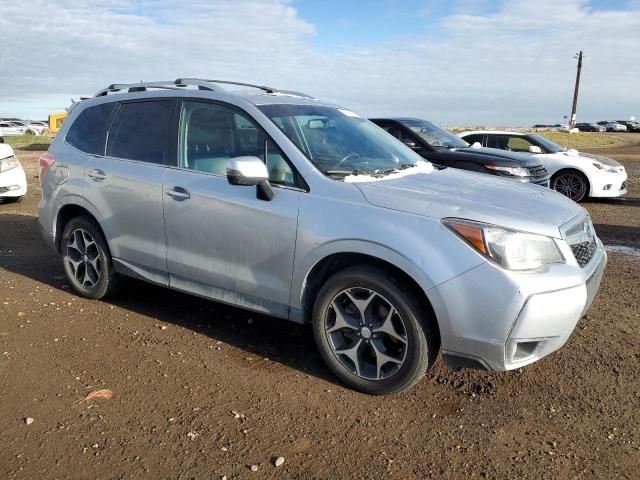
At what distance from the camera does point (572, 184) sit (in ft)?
39.3

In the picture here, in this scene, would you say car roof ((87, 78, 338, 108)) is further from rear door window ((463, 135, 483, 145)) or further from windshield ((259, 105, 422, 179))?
rear door window ((463, 135, 483, 145))

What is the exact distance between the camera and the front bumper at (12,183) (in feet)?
34.2

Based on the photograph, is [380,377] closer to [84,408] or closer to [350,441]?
[350,441]

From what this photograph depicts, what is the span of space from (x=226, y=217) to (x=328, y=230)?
0.85 metres

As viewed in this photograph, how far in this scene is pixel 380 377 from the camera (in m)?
3.64

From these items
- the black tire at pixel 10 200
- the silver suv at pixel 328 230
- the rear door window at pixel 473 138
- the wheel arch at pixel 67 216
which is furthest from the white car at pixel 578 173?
the black tire at pixel 10 200

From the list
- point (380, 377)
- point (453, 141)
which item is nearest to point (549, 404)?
point (380, 377)

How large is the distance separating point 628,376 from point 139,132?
13.3 feet

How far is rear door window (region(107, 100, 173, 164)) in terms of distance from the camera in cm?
471

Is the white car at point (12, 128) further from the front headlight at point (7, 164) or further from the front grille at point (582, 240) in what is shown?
the front grille at point (582, 240)

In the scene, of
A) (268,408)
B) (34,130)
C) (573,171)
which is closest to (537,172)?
(573,171)

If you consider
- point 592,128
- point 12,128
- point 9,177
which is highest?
point 9,177

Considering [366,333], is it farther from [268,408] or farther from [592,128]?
[592,128]

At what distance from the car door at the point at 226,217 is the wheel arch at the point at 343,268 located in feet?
0.48
